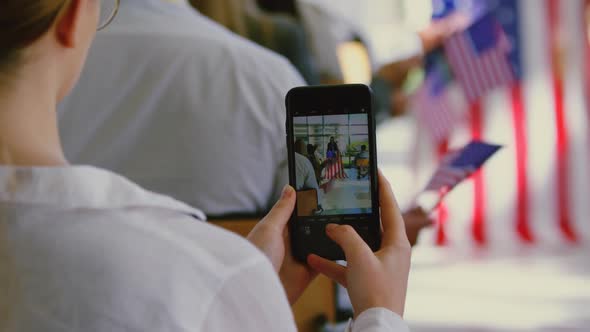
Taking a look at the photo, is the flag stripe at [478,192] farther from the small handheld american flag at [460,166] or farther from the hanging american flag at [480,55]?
the small handheld american flag at [460,166]

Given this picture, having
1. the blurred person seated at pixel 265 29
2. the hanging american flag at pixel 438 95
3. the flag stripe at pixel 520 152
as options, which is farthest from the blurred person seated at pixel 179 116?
the flag stripe at pixel 520 152

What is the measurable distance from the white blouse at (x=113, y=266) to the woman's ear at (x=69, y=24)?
80 millimetres

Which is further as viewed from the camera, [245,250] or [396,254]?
[396,254]

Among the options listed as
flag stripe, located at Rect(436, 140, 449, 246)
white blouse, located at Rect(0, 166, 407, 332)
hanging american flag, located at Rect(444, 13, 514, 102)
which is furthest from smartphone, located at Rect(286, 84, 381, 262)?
flag stripe, located at Rect(436, 140, 449, 246)

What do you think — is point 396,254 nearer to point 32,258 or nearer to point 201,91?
point 32,258

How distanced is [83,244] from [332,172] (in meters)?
0.30

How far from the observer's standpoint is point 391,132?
13.7 feet

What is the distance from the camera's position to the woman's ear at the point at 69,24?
1.43ft

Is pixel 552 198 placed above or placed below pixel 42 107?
below

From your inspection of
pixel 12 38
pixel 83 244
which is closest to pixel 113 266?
pixel 83 244

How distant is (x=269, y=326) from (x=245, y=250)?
4cm

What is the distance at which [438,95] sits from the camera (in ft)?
9.89

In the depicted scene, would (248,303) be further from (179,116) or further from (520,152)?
(520,152)

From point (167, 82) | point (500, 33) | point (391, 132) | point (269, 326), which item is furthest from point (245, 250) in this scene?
point (391, 132)
